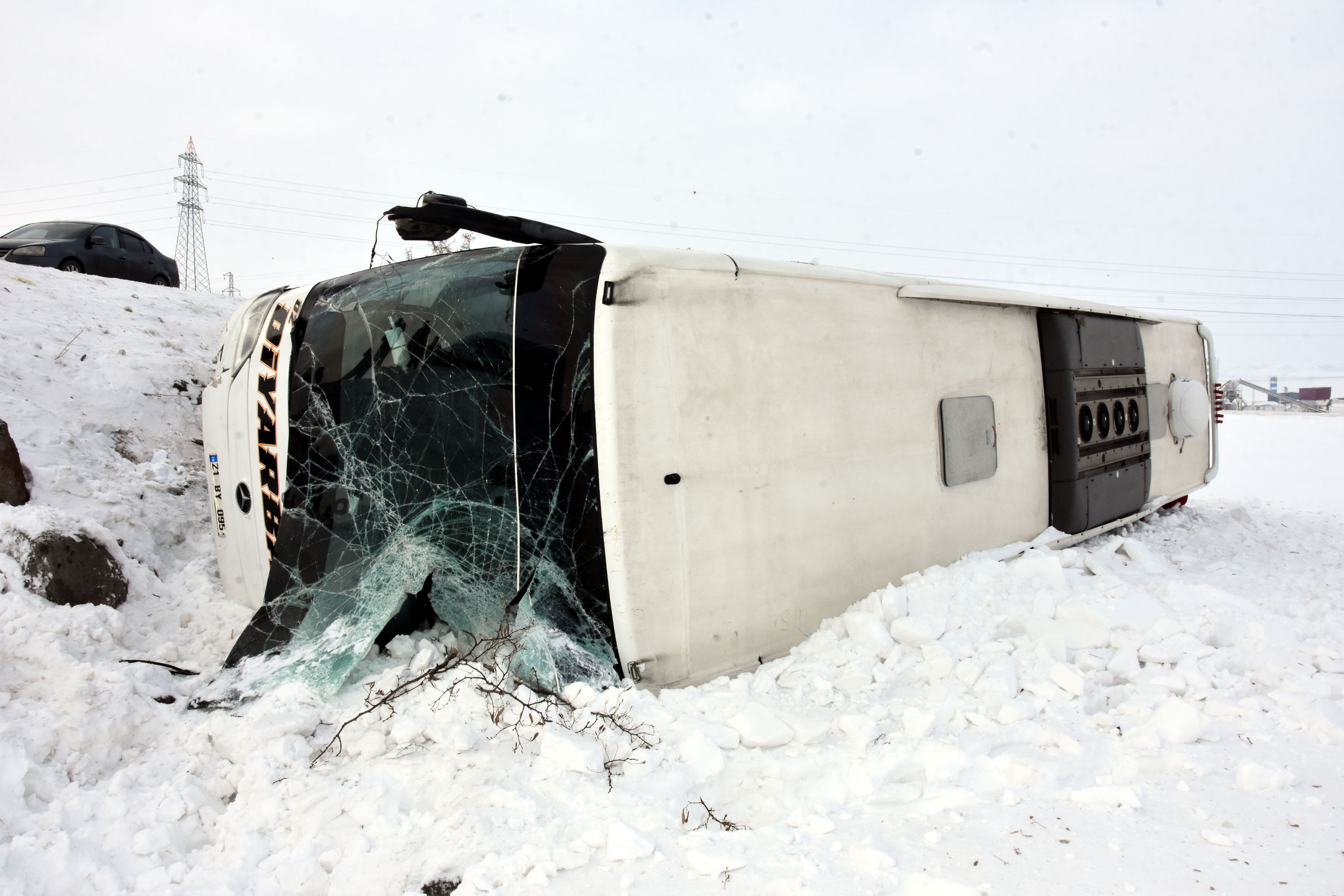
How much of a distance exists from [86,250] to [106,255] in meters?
0.22

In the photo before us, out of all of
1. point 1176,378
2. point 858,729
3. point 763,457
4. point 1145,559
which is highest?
point 1176,378

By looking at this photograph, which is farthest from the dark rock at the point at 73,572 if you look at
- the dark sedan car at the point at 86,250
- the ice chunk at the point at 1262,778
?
the dark sedan car at the point at 86,250

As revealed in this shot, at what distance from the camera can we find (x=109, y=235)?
969 cm

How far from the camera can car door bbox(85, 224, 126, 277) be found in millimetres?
9414

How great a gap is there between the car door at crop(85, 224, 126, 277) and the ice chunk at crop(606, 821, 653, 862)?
34.2 ft

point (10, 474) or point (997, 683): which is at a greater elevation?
point (10, 474)

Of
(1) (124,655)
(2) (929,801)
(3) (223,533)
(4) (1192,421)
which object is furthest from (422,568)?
(4) (1192,421)

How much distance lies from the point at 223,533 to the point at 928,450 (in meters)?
4.35

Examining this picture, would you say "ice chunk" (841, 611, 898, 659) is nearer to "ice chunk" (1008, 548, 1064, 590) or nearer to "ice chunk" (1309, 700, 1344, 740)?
"ice chunk" (1008, 548, 1064, 590)

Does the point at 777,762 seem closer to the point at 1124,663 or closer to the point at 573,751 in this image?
the point at 573,751

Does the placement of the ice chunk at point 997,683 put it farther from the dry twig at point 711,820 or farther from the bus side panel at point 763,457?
the dry twig at point 711,820

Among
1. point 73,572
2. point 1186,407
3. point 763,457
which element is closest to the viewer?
point 763,457

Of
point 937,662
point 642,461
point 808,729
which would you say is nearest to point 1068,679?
point 937,662

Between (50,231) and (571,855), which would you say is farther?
(50,231)
